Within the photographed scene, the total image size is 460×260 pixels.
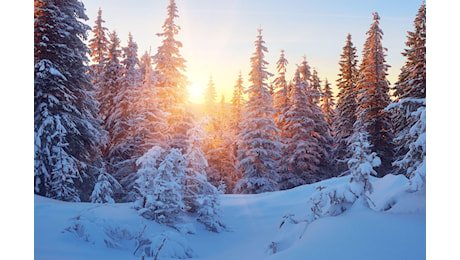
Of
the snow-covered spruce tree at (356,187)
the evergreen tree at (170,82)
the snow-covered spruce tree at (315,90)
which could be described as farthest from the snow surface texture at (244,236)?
the snow-covered spruce tree at (315,90)

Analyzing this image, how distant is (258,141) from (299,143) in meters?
3.36

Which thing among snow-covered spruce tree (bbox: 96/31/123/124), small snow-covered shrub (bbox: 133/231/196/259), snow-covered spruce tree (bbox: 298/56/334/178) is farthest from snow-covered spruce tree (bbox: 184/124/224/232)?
snow-covered spruce tree (bbox: 298/56/334/178)

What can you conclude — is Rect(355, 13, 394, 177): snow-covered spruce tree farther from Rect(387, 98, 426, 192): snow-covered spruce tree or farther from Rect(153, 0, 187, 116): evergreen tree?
Rect(153, 0, 187, 116): evergreen tree

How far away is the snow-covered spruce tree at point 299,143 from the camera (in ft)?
69.3

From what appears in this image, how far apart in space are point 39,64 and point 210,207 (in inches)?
233

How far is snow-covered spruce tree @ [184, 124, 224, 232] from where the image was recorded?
7.64m

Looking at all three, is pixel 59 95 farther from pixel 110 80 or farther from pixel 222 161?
pixel 222 161

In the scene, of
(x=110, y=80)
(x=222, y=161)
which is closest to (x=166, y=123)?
(x=110, y=80)

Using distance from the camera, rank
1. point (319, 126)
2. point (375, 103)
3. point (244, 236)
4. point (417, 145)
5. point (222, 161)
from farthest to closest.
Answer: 1. point (319, 126)
2. point (222, 161)
3. point (375, 103)
4. point (244, 236)
5. point (417, 145)

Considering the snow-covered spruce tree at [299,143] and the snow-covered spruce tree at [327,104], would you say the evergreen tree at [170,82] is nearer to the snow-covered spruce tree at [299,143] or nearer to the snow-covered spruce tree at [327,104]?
the snow-covered spruce tree at [299,143]

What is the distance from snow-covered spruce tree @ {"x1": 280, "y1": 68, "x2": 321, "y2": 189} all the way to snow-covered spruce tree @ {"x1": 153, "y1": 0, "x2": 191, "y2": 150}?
31.6 feet

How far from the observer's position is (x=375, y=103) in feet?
33.3
